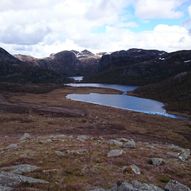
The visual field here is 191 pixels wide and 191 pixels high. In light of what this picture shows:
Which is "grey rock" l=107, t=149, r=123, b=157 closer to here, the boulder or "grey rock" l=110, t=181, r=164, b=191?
the boulder

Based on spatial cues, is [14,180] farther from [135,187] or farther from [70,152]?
[70,152]

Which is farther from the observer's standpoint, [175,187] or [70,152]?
[70,152]

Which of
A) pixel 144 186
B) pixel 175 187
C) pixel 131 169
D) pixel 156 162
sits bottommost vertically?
pixel 156 162

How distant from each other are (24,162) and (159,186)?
1099cm

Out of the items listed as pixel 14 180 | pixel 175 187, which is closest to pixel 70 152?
pixel 14 180

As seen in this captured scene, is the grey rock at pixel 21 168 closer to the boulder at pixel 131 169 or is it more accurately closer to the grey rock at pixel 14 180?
the grey rock at pixel 14 180

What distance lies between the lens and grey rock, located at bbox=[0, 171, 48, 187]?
23.5 m

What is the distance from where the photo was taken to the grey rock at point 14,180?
23527 mm

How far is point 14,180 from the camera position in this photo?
24016 mm

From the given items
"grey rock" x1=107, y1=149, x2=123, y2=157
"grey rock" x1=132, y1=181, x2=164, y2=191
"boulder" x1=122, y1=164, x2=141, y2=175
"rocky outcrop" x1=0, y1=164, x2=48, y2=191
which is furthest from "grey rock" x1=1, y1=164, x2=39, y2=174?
"grey rock" x1=107, y1=149, x2=123, y2=157

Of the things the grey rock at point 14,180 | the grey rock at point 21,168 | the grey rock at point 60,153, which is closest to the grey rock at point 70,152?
the grey rock at point 60,153

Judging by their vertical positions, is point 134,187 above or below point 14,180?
below

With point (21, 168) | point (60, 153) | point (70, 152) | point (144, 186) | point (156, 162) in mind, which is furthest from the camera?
point (70, 152)

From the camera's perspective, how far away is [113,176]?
2762cm
